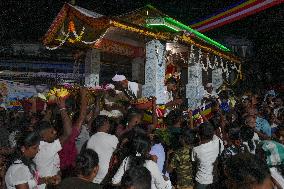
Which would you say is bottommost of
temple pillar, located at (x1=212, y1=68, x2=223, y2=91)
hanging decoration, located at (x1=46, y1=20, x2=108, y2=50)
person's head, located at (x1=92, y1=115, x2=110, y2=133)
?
person's head, located at (x1=92, y1=115, x2=110, y2=133)

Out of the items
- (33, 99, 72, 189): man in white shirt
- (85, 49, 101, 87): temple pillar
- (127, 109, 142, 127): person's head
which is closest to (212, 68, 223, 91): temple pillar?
(85, 49, 101, 87): temple pillar

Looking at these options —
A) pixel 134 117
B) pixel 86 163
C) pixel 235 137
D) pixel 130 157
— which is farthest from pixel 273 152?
pixel 86 163

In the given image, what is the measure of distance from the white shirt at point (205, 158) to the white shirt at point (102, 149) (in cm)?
152

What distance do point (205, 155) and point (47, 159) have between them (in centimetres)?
256

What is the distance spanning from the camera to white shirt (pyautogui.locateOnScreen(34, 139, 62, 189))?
500 cm

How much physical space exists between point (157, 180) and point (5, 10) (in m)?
23.3

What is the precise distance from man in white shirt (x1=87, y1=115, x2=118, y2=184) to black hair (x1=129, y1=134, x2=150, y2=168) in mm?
749

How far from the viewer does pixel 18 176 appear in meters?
3.90

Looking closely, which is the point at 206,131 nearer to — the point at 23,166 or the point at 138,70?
the point at 23,166

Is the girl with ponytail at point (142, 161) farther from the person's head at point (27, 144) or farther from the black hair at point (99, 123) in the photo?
the person's head at point (27, 144)

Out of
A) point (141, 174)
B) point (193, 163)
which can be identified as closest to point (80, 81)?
point (193, 163)

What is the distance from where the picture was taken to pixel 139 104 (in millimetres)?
10078

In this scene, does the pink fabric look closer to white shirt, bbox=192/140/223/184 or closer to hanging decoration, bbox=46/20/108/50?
white shirt, bbox=192/140/223/184

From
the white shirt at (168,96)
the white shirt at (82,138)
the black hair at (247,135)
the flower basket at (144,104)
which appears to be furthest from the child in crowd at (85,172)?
the white shirt at (168,96)
